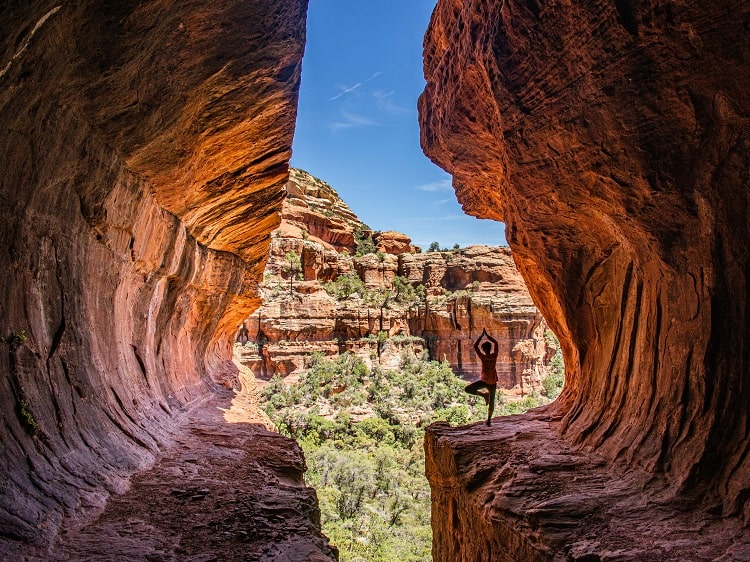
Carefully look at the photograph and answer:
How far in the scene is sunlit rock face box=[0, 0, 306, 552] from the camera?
370cm

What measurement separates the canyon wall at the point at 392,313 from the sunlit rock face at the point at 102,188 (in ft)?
85.3

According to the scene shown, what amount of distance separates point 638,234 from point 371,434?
863 inches

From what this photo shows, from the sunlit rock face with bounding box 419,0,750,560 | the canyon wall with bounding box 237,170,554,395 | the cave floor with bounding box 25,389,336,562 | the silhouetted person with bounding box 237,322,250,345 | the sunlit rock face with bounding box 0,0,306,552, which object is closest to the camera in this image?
the cave floor with bounding box 25,389,336,562

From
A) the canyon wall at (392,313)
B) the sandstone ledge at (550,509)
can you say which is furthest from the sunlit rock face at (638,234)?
the canyon wall at (392,313)

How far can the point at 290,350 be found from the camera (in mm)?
33688

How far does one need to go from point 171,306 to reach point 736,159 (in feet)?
32.2

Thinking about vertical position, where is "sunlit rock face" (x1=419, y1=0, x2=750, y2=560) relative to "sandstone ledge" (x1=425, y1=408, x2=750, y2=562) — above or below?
above

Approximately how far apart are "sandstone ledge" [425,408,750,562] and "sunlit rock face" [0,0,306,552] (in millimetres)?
4362

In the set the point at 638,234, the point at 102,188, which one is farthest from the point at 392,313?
the point at 102,188

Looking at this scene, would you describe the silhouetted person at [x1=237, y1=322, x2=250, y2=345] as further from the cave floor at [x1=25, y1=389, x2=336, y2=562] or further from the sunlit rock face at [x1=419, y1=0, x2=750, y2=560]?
the sunlit rock face at [x1=419, y1=0, x2=750, y2=560]

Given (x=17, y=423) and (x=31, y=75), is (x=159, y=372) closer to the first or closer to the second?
(x=17, y=423)

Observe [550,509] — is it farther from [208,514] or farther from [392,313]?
[392,313]

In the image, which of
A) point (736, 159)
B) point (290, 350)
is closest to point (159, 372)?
point (736, 159)

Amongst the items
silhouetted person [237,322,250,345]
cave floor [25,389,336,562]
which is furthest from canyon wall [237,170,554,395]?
cave floor [25,389,336,562]
